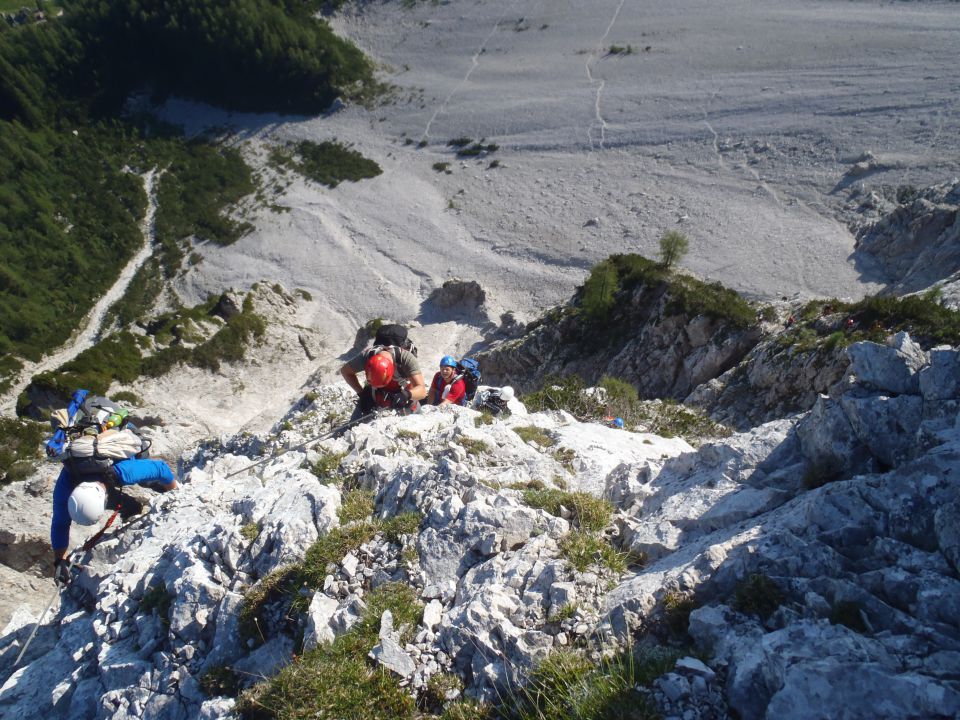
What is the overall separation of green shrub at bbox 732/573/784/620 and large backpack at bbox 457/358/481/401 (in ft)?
26.1

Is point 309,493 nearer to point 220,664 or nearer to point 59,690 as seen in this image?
point 220,664

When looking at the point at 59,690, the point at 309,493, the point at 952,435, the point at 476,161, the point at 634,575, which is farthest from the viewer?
the point at 476,161

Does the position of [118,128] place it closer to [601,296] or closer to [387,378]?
[601,296]

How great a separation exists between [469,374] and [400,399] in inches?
77.8

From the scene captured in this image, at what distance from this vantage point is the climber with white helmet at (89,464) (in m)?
8.55

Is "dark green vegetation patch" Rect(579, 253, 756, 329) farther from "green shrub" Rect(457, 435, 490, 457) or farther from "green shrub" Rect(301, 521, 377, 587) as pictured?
"green shrub" Rect(301, 521, 377, 587)

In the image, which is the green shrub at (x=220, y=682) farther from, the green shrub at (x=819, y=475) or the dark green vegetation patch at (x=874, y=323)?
the dark green vegetation patch at (x=874, y=323)

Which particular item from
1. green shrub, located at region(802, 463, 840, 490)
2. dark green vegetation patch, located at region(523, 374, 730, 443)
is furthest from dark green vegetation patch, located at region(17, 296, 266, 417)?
green shrub, located at region(802, 463, 840, 490)

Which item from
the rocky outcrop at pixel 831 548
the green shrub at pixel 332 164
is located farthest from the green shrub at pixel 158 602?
the green shrub at pixel 332 164

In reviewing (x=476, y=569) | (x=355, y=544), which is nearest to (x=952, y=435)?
(x=476, y=569)

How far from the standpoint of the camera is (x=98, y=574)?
346 inches

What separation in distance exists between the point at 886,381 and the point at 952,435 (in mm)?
1463

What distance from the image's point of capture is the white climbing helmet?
27.5 feet

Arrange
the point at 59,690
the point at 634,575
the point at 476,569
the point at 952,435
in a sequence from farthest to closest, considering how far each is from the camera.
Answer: the point at 59,690 → the point at 476,569 → the point at 634,575 → the point at 952,435
